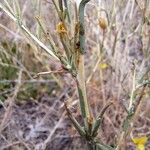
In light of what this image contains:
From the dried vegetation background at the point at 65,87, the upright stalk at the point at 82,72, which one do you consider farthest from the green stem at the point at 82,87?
the dried vegetation background at the point at 65,87

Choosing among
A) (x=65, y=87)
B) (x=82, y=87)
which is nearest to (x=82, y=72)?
(x=82, y=87)

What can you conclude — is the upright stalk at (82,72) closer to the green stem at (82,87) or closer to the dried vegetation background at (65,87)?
the green stem at (82,87)

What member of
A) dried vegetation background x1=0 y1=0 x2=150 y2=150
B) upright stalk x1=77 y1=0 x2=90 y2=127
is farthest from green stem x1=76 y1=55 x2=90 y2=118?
dried vegetation background x1=0 y1=0 x2=150 y2=150

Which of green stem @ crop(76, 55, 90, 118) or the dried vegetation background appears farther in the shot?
the dried vegetation background

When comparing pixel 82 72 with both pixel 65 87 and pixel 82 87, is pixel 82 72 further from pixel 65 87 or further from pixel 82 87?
pixel 65 87

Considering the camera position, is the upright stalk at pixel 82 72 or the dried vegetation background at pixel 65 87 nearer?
the upright stalk at pixel 82 72

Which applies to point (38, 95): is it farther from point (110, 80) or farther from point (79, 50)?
point (79, 50)

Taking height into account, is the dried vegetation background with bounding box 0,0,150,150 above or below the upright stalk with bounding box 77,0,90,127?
→ below

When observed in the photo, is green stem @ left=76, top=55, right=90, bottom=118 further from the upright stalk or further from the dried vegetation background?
the dried vegetation background

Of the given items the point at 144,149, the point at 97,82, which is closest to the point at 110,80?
the point at 97,82

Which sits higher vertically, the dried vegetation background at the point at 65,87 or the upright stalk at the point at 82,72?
the upright stalk at the point at 82,72
